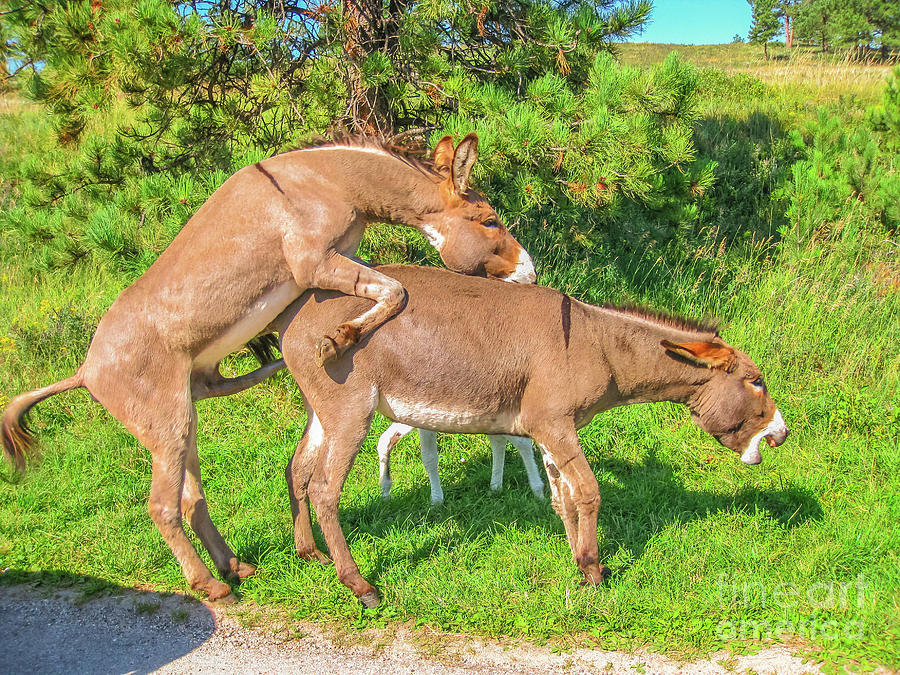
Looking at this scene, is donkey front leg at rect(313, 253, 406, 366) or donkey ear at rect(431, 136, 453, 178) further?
donkey ear at rect(431, 136, 453, 178)

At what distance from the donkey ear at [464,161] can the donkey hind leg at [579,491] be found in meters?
1.51

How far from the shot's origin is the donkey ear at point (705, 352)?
14.3ft

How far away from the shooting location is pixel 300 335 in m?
4.20

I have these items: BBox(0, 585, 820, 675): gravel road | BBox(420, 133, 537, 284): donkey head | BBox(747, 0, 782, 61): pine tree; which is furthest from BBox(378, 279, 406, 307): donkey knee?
BBox(747, 0, 782, 61): pine tree

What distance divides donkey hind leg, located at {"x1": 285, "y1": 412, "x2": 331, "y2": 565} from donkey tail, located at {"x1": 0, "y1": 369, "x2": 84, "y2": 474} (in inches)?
53.4

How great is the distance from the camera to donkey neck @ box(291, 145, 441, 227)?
406 cm

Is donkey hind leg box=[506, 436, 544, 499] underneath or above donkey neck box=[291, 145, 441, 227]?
underneath

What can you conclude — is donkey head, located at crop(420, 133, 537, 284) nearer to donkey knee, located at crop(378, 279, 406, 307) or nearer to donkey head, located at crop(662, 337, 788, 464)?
donkey knee, located at crop(378, 279, 406, 307)

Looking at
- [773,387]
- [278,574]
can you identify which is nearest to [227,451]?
[278,574]

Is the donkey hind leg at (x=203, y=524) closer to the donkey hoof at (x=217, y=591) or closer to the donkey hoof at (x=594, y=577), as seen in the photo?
the donkey hoof at (x=217, y=591)

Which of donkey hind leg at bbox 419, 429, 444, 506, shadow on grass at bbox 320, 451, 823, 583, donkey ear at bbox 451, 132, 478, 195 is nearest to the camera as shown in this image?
donkey ear at bbox 451, 132, 478, 195

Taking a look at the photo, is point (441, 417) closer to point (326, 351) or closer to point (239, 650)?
point (326, 351)

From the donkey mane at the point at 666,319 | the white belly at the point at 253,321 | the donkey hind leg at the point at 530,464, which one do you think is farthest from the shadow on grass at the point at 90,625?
the donkey mane at the point at 666,319

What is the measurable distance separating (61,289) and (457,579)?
6.67 m
